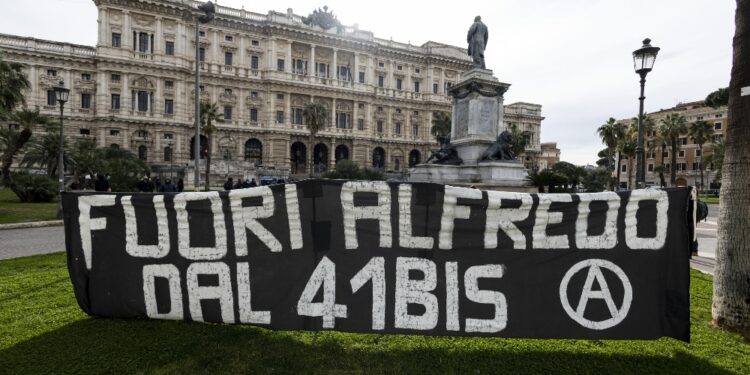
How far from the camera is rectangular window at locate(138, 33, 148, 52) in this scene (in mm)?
44125

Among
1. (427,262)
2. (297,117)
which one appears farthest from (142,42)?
(427,262)

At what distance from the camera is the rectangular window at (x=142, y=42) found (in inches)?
1737

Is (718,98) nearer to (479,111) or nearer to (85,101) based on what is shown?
(479,111)

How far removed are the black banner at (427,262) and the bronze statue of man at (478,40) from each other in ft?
46.6

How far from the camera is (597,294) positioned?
12.0ft

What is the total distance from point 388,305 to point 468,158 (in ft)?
44.3

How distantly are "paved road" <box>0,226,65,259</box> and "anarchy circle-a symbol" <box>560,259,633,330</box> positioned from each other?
10.7 metres

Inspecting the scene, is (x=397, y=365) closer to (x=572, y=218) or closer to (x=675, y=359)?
(x=572, y=218)

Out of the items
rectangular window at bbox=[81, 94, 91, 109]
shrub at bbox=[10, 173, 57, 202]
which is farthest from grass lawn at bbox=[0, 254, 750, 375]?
rectangular window at bbox=[81, 94, 91, 109]

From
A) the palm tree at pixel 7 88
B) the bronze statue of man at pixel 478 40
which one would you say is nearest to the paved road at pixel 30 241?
the palm tree at pixel 7 88

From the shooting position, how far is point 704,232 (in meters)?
12.6

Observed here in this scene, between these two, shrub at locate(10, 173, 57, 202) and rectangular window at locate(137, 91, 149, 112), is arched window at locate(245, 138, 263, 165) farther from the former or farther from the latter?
shrub at locate(10, 173, 57, 202)

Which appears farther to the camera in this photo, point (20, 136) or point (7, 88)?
point (20, 136)

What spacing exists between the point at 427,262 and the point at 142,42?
53.1 metres
